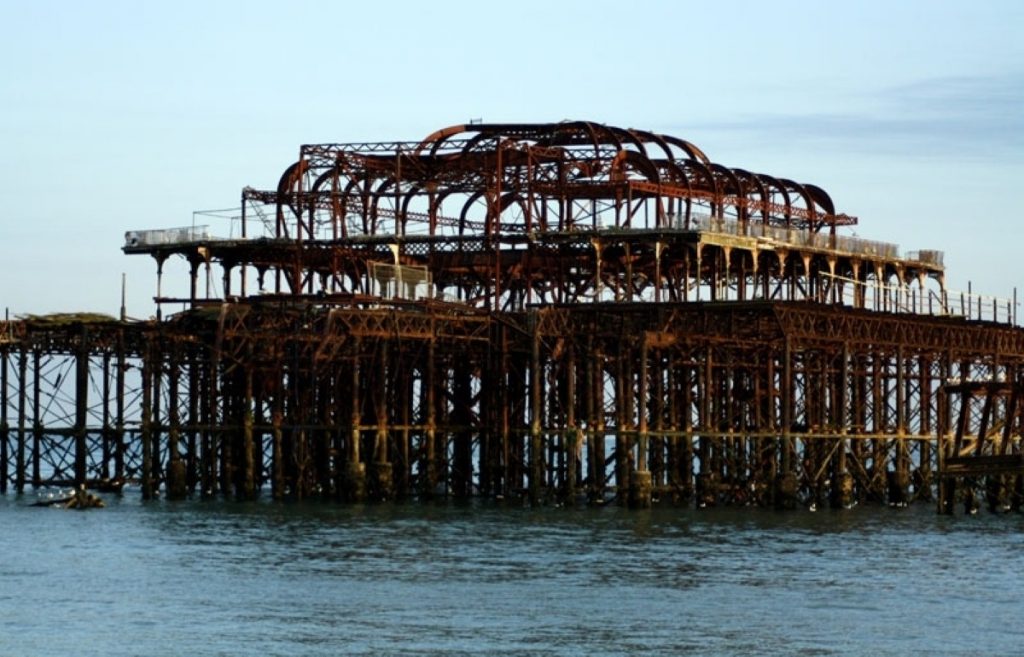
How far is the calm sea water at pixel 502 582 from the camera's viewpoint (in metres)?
67.5

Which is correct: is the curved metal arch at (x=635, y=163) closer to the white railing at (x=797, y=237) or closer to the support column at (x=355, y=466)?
the white railing at (x=797, y=237)

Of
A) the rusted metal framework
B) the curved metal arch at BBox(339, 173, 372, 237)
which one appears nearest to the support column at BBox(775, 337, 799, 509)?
the rusted metal framework

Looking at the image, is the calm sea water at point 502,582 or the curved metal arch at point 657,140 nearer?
the calm sea water at point 502,582

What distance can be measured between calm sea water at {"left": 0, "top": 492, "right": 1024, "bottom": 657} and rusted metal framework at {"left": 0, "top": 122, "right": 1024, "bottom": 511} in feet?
20.4

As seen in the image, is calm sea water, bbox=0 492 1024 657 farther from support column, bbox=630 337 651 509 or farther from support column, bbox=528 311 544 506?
support column, bbox=528 311 544 506

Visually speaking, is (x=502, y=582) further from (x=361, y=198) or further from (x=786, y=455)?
(x=361, y=198)

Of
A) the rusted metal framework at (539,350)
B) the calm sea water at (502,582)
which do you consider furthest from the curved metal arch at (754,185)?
the calm sea water at (502,582)

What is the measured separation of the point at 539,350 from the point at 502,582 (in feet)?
140

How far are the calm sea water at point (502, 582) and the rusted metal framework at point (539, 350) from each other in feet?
20.4

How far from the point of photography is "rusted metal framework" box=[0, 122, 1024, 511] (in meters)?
118

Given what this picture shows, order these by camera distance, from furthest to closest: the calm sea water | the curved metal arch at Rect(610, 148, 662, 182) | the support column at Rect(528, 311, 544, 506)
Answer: the curved metal arch at Rect(610, 148, 662, 182) → the support column at Rect(528, 311, 544, 506) → the calm sea water

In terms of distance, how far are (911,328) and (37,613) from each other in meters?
61.0

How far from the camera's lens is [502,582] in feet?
268

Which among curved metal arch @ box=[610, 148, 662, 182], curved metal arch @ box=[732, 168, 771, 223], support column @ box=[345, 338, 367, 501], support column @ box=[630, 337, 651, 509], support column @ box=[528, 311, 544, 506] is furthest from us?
curved metal arch @ box=[732, 168, 771, 223]
